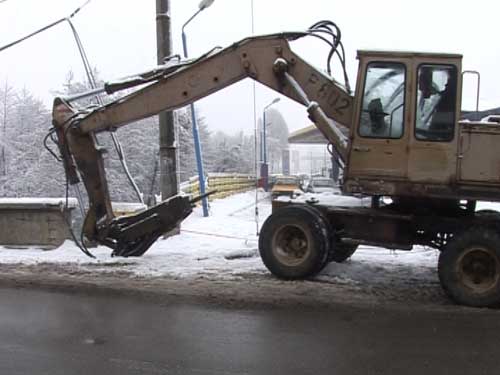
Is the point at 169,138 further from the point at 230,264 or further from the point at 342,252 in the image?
the point at 342,252

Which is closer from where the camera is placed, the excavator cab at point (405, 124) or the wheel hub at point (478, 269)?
the wheel hub at point (478, 269)

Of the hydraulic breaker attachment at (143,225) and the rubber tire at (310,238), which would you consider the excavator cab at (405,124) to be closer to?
the rubber tire at (310,238)

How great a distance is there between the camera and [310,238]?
27.7ft

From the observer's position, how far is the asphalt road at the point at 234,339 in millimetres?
5172

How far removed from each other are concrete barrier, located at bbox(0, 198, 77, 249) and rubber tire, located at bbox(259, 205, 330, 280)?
487cm

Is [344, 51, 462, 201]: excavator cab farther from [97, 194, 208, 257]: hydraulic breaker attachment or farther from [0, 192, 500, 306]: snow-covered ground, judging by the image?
[97, 194, 208, 257]: hydraulic breaker attachment

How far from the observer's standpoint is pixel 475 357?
5430 millimetres

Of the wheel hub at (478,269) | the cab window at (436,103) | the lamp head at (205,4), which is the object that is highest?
the lamp head at (205,4)

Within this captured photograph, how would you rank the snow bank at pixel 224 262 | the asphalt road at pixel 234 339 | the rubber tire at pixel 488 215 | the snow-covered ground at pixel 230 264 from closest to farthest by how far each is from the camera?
the asphalt road at pixel 234 339 → the rubber tire at pixel 488 215 → the snow-covered ground at pixel 230 264 → the snow bank at pixel 224 262

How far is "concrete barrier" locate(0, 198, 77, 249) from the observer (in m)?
11.6

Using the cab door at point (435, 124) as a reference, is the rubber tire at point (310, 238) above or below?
below

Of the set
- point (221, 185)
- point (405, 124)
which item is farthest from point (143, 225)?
point (221, 185)

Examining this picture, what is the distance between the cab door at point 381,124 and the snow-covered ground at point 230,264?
148 centimetres

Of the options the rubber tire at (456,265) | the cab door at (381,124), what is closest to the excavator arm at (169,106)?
the cab door at (381,124)
